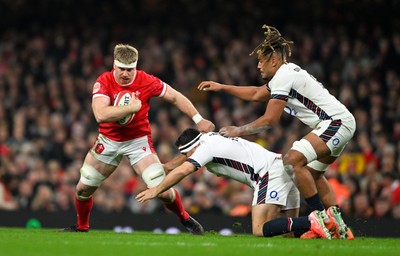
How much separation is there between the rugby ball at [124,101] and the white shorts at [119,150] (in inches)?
11.4

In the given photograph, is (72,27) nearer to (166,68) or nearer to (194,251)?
(166,68)

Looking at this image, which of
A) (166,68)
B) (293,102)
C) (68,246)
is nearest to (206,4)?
(166,68)

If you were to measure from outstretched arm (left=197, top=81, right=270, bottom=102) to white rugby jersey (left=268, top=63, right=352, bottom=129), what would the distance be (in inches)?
18.7

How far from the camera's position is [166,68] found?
1895cm

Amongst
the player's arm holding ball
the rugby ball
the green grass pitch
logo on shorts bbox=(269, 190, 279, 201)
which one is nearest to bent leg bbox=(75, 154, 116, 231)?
the rugby ball

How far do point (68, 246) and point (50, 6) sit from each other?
13508mm

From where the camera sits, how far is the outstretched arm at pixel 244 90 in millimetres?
10711

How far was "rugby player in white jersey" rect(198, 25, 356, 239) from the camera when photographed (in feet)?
32.7

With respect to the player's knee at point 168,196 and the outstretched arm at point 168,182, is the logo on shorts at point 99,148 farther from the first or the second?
the outstretched arm at point 168,182

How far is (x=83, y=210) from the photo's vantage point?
11.1 meters

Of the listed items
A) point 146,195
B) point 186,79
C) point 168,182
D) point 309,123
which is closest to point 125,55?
point 168,182

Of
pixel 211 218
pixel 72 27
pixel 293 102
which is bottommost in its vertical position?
pixel 211 218

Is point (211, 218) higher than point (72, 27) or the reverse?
the reverse

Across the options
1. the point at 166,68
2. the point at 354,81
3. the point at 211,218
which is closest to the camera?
the point at 211,218
